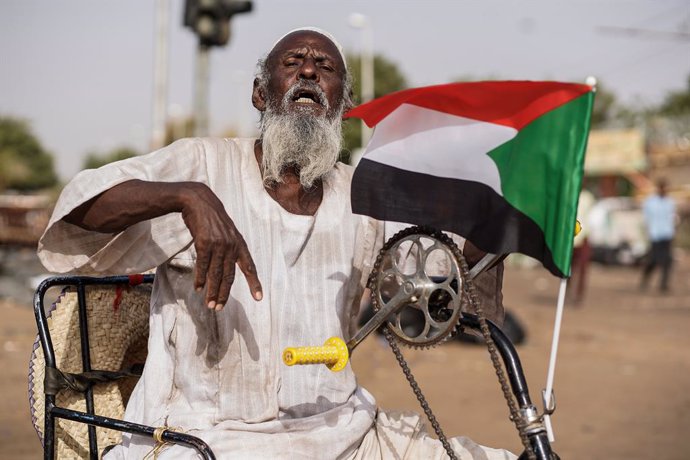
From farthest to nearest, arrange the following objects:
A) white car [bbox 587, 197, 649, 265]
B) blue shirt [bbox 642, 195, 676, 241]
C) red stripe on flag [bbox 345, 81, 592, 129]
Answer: white car [bbox 587, 197, 649, 265]
blue shirt [bbox 642, 195, 676, 241]
red stripe on flag [bbox 345, 81, 592, 129]

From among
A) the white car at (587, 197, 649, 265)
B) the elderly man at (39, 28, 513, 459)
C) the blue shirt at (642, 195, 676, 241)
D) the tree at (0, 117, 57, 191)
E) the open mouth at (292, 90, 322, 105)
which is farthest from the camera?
the tree at (0, 117, 57, 191)

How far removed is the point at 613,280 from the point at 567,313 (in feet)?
24.2

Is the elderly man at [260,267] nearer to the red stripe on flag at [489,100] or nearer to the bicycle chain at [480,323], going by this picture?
the bicycle chain at [480,323]

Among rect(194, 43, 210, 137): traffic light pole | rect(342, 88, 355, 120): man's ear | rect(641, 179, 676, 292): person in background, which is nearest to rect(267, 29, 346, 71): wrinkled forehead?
rect(342, 88, 355, 120): man's ear

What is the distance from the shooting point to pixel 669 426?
23.1ft

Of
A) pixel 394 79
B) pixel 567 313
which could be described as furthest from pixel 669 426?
pixel 394 79

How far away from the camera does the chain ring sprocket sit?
212 cm

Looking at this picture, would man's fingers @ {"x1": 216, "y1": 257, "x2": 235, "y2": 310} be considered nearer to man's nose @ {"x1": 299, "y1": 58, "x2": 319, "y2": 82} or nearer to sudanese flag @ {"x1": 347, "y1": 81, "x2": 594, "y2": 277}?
sudanese flag @ {"x1": 347, "y1": 81, "x2": 594, "y2": 277}

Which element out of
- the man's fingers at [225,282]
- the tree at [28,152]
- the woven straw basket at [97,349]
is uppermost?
the man's fingers at [225,282]

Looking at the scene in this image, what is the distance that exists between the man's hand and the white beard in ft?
1.93

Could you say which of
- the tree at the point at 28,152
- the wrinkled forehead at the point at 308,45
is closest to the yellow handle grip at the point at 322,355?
the wrinkled forehead at the point at 308,45

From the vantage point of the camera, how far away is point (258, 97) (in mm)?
3076

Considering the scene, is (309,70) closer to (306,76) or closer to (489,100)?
(306,76)

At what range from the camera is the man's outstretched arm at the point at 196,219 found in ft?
7.15
